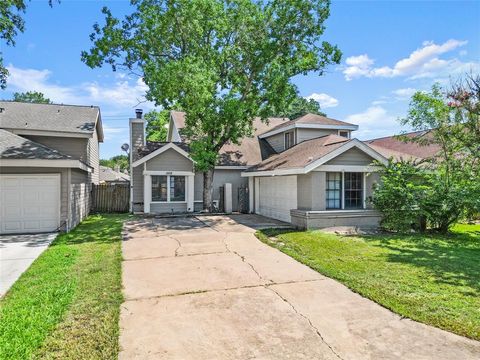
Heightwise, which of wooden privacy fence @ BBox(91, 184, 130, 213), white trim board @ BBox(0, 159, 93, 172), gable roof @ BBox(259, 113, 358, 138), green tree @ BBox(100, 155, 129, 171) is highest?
green tree @ BBox(100, 155, 129, 171)

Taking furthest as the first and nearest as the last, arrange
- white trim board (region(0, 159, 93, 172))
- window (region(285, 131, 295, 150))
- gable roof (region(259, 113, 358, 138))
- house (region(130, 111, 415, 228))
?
window (region(285, 131, 295, 150)) < gable roof (region(259, 113, 358, 138)) < house (region(130, 111, 415, 228)) < white trim board (region(0, 159, 93, 172))

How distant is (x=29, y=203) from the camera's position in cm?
1073

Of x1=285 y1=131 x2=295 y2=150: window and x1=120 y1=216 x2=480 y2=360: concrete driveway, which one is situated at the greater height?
x1=285 y1=131 x2=295 y2=150: window

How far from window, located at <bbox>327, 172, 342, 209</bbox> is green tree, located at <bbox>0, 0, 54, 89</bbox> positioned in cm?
1232

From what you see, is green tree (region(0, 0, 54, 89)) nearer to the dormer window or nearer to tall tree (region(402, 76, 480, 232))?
the dormer window

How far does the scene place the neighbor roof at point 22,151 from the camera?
1029cm

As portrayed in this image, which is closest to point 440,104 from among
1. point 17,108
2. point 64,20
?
point 64,20

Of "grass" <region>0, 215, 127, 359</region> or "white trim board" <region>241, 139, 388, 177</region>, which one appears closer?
"grass" <region>0, 215, 127, 359</region>

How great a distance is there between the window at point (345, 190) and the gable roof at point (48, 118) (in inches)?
439

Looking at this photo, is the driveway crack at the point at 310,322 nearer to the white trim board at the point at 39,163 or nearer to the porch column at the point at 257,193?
the white trim board at the point at 39,163

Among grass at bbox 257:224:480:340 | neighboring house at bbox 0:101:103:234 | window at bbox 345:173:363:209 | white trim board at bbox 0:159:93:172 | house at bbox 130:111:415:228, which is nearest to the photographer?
grass at bbox 257:224:480:340

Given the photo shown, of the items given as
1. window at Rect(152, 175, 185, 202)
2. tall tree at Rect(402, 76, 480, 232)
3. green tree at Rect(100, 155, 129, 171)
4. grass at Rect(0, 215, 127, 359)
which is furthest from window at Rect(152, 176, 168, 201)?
green tree at Rect(100, 155, 129, 171)

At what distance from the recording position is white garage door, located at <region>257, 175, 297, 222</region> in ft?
43.7

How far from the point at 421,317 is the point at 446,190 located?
8531 mm
